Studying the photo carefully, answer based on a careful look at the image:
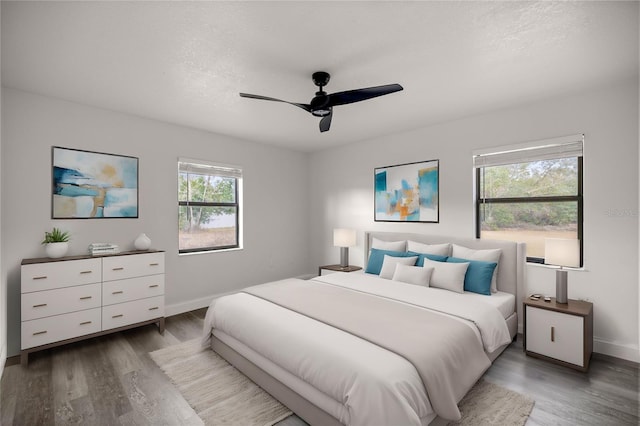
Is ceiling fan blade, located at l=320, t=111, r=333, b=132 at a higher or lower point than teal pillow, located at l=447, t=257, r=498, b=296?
higher

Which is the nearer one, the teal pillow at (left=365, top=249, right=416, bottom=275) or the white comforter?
the white comforter

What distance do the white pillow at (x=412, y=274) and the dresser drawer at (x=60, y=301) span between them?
3250 millimetres

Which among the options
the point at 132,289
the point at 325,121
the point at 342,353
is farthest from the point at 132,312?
the point at 325,121

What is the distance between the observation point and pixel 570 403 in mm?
2176

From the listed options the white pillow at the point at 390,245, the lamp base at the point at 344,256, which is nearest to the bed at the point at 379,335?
the white pillow at the point at 390,245

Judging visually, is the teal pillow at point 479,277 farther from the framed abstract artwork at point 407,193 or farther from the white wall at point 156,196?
the white wall at point 156,196

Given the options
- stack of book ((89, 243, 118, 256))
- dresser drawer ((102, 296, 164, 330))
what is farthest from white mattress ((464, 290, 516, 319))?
stack of book ((89, 243, 118, 256))

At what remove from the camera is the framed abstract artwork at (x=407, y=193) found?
13.6 feet

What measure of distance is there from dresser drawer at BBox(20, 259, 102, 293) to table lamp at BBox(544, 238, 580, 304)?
14.8ft

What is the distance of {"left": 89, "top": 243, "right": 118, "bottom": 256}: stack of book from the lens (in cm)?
322

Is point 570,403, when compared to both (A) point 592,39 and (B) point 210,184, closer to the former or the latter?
(A) point 592,39

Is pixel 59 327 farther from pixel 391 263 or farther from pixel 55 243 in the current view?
pixel 391 263

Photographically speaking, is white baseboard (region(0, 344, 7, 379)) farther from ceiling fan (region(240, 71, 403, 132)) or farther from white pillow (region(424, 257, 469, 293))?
white pillow (region(424, 257, 469, 293))

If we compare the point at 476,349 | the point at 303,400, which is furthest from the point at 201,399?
the point at 476,349
